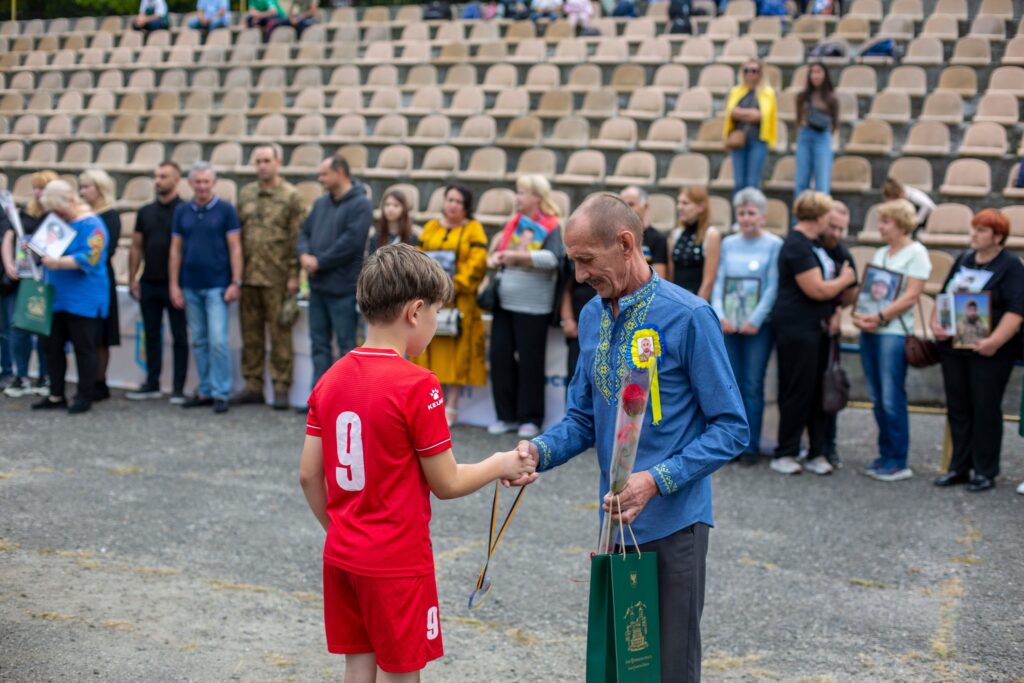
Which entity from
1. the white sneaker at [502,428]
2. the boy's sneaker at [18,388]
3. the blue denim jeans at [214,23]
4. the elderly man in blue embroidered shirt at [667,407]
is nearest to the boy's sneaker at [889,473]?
the white sneaker at [502,428]

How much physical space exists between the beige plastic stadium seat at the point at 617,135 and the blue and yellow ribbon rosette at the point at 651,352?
9.98 m

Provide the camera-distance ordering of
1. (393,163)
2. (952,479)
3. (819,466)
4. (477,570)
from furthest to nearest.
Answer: (393,163), (819,466), (952,479), (477,570)

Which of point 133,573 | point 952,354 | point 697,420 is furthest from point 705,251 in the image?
point 697,420

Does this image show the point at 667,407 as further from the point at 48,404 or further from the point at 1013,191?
the point at 1013,191

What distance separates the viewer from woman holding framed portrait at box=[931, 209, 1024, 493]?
22.7ft

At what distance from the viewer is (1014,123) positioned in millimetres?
11695

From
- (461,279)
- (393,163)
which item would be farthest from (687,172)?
(461,279)

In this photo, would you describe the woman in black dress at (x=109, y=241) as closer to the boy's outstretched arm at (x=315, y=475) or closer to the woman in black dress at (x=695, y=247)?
the woman in black dress at (x=695, y=247)

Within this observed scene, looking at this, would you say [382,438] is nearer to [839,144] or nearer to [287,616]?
[287,616]

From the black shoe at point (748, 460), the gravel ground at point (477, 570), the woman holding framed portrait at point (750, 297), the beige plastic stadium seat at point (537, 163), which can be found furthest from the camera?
the beige plastic stadium seat at point (537, 163)

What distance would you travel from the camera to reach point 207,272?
357 inches

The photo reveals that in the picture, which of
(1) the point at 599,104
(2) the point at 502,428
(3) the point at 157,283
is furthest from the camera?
(1) the point at 599,104

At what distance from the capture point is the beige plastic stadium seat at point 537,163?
1248cm

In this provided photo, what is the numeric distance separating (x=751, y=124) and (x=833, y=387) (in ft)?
13.7
